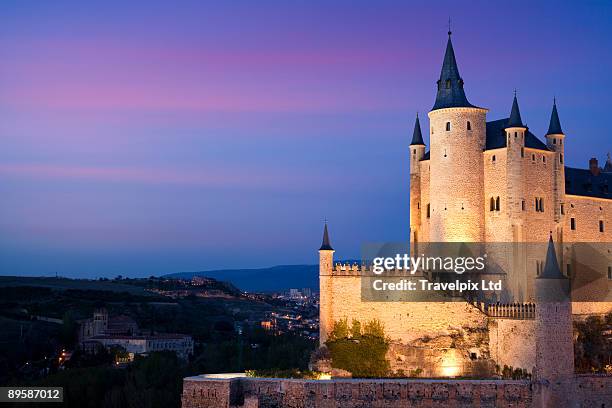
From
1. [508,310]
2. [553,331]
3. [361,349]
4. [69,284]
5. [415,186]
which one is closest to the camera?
[553,331]

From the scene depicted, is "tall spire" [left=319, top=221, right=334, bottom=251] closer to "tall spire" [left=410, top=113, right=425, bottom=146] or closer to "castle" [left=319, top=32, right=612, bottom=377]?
"castle" [left=319, top=32, right=612, bottom=377]

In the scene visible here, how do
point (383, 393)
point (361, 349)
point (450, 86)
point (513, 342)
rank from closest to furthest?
1. point (383, 393)
2. point (513, 342)
3. point (361, 349)
4. point (450, 86)

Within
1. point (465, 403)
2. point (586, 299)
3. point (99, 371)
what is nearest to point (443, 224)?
point (586, 299)

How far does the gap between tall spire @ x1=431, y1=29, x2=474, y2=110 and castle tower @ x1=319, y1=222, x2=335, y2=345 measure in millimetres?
12373

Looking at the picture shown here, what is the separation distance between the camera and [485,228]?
58031mm

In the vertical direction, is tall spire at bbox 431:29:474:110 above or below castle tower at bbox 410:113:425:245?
above

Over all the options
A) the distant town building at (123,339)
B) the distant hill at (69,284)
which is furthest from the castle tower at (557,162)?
the distant hill at (69,284)

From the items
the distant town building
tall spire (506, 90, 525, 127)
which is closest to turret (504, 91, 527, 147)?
tall spire (506, 90, 525, 127)

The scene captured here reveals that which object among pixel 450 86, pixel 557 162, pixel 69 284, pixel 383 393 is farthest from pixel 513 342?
pixel 69 284

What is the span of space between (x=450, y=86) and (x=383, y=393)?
2233 centimetres

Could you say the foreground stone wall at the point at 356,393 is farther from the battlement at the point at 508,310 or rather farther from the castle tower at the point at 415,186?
the castle tower at the point at 415,186

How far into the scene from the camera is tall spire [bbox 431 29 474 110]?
59.3 m

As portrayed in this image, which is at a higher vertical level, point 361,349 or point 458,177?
point 458,177

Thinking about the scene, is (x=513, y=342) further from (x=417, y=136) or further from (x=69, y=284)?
(x=69, y=284)
